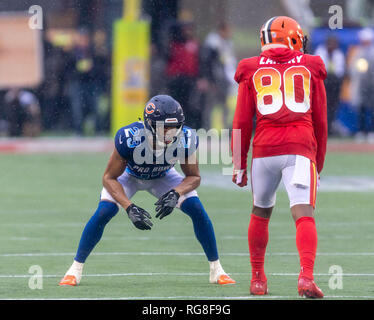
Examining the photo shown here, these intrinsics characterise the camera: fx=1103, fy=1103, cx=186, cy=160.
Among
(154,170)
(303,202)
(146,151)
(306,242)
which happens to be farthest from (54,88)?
(306,242)

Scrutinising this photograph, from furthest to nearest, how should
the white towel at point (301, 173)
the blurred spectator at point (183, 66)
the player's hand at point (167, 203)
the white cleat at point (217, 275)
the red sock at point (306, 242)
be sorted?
the blurred spectator at point (183, 66) → the white cleat at point (217, 275) → the player's hand at point (167, 203) → the white towel at point (301, 173) → the red sock at point (306, 242)

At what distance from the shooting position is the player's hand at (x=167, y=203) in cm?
840

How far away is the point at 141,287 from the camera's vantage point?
27.4 feet

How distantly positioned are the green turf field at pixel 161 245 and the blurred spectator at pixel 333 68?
603 centimetres

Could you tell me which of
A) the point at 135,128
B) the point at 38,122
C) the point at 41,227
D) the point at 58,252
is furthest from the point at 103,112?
the point at 135,128

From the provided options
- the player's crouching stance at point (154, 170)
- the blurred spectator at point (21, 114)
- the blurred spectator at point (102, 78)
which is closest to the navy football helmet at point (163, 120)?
the player's crouching stance at point (154, 170)

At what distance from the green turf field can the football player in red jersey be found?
0.56 m

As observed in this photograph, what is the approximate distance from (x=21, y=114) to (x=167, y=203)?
1557 centimetres

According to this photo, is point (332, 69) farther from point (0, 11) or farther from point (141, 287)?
point (141, 287)

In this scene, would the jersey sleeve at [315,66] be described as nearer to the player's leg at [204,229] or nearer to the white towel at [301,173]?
the white towel at [301,173]

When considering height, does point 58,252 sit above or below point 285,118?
below

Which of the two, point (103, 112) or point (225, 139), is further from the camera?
point (103, 112)

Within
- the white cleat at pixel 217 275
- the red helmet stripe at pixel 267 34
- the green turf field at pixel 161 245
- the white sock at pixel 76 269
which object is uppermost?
the red helmet stripe at pixel 267 34

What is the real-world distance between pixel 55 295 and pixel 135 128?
1.51 meters
